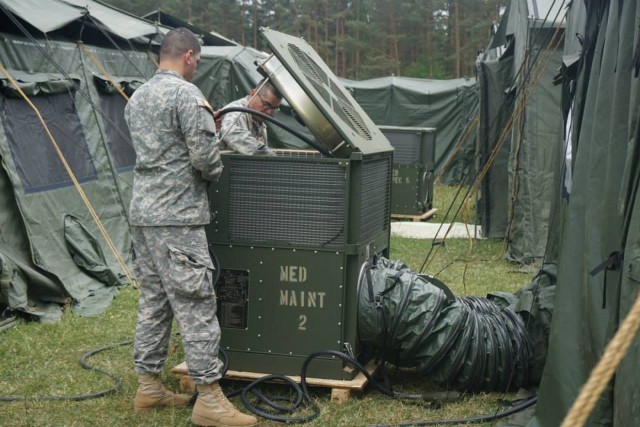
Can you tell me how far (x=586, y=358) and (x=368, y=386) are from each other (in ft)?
5.03

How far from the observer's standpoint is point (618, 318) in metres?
3.12

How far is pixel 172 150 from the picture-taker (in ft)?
13.1

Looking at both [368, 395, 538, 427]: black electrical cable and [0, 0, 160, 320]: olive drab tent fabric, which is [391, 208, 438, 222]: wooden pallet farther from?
[368, 395, 538, 427]: black electrical cable

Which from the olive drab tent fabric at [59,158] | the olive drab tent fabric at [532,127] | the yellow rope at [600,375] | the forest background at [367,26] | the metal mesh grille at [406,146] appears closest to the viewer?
the yellow rope at [600,375]

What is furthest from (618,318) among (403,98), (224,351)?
(403,98)

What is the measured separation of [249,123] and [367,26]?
3010 centimetres

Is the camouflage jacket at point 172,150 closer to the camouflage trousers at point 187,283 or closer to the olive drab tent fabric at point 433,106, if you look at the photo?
the camouflage trousers at point 187,283

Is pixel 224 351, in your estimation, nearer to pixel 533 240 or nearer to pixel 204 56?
pixel 533 240

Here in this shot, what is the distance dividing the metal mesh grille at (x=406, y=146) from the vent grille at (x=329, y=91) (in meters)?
6.56

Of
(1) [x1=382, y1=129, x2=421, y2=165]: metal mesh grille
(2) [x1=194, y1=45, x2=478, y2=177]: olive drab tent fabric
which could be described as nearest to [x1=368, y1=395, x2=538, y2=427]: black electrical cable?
(1) [x1=382, y1=129, x2=421, y2=165]: metal mesh grille

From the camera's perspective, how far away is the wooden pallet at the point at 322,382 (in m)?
4.40

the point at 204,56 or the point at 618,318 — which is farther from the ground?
the point at 204,56

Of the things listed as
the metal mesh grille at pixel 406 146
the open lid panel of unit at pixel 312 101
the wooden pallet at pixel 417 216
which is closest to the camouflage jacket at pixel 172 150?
the open lid panel of unit at pixel 312 101

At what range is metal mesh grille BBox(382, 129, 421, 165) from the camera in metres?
11.7
